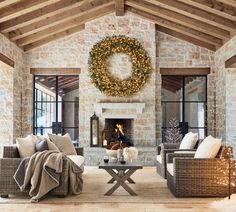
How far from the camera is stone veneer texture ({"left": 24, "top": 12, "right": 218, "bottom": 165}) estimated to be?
10.6 metres

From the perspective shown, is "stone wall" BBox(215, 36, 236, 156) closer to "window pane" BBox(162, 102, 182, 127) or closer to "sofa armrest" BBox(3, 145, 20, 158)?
"window pane" BBox(162, 102, 182, 127)

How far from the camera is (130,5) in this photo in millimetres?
9961

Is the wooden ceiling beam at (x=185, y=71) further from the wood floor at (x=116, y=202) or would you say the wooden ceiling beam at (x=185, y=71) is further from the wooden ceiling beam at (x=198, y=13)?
the wood floor at (x=116, y=202)

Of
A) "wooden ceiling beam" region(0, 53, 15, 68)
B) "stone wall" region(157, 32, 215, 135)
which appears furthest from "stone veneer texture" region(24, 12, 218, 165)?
"wooden ceiling beam" region(0, 53, 15, 68)

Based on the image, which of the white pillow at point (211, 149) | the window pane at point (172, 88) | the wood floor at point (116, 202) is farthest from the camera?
the window pane at point (172, 88)

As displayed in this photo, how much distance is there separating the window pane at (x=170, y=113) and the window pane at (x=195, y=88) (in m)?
0.37

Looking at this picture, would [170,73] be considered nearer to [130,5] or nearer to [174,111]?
[174,111]

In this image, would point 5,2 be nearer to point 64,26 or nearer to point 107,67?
point 64,26

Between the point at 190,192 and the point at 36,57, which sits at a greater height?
the point at 36,57

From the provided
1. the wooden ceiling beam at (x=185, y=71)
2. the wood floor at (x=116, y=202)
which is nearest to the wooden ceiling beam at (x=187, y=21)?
the wooden ceiling beam at (x=185, y=71)

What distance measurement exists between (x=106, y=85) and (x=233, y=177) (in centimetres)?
523

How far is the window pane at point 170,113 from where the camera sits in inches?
433

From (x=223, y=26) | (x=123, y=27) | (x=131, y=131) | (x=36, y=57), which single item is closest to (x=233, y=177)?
(x=223, y=26)

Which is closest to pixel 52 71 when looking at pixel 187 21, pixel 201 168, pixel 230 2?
pixel 187 21
